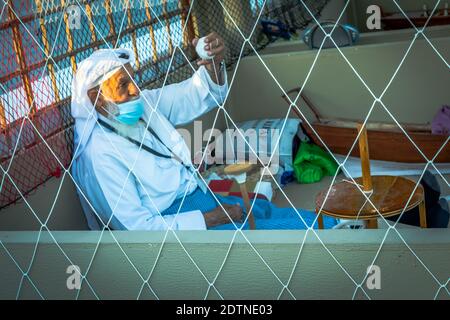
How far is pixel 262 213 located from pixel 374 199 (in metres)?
0.50

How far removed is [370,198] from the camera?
218cm

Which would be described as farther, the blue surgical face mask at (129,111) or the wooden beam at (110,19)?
the wooden beam at (110,19)

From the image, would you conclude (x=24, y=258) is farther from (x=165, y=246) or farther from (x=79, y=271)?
(x=165, y=246)

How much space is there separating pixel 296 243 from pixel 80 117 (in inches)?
41.9

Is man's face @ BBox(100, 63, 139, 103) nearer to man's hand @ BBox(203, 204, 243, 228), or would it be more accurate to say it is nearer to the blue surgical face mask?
the blue surgical face mask

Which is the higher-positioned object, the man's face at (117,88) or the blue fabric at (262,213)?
the man's face at (117,88)

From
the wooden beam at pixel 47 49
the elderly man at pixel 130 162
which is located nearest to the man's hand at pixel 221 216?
the elderly man at pixel 130 162

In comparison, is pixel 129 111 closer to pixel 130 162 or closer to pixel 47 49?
pixel 130 162

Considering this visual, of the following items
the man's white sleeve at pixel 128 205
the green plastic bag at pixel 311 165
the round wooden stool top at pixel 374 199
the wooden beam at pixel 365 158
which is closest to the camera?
the wooden beam at pixel 365 158

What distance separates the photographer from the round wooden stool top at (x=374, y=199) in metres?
2.09

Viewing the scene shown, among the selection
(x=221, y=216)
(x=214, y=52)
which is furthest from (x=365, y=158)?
(x=214, y=52)

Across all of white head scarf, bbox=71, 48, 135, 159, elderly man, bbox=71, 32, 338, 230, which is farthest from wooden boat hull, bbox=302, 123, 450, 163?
white head scarf, bbox=71, 48, 135, 159

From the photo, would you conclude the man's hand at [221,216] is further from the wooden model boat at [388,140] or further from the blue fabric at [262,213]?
the wooden model boat at [388,140]

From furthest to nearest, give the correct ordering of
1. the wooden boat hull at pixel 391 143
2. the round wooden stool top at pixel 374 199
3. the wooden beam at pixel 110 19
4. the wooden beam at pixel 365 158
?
the wooden boat hull at pixel 391 143, the wooden beam at pixel 110 19, the round wooden stool top at pixel 374 199, the wooden beam at pixel 365 158
